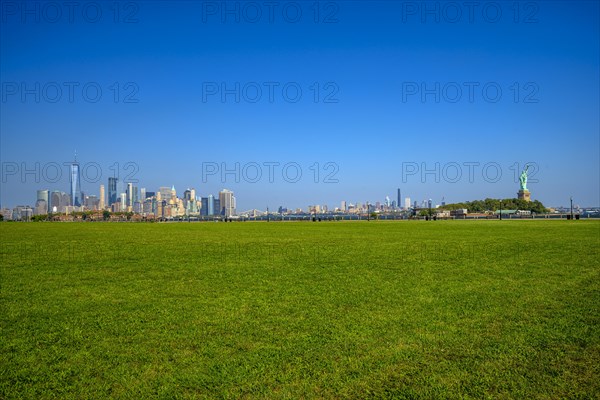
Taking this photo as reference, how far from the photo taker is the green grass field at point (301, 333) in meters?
3.77

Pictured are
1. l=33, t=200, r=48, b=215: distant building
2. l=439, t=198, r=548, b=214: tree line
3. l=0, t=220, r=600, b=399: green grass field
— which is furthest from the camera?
l=33, t=200, r=48, b=215: distant building

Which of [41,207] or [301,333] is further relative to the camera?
[41,207]

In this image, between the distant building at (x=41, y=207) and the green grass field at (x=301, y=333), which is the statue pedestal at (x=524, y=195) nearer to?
the green grass field at (x=301, y=333)

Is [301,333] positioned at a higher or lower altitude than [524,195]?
lower

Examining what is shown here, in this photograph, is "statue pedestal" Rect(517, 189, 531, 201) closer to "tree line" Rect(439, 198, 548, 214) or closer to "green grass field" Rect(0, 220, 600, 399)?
"tree line" Rect(439, 198, 548, 214)

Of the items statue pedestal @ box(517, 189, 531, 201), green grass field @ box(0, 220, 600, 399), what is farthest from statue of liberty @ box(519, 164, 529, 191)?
green grass field @ box(0, 220, 600, 399)

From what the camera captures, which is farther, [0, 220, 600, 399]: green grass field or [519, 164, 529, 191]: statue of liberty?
[519, 164, 529, 191]: statue of liberty

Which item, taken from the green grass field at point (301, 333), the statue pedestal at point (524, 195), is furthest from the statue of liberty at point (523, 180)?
the green grass field at point (301, 333)

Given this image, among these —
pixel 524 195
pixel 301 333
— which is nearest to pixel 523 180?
pixel 524 195

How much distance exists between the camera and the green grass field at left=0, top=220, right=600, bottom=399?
3773 millimetres

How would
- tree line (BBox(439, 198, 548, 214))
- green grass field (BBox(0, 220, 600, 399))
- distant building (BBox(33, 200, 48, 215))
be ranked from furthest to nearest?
distant building (BBox(33, 200, 48, 215))
tree line (BBox(439, 198, 548, 214))
green grass field (BBox(0, 220, 600, 399))

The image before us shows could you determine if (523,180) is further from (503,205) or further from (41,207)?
(41,207)

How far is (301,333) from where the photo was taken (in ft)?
17.1

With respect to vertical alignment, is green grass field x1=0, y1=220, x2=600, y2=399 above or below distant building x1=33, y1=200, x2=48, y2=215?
below
